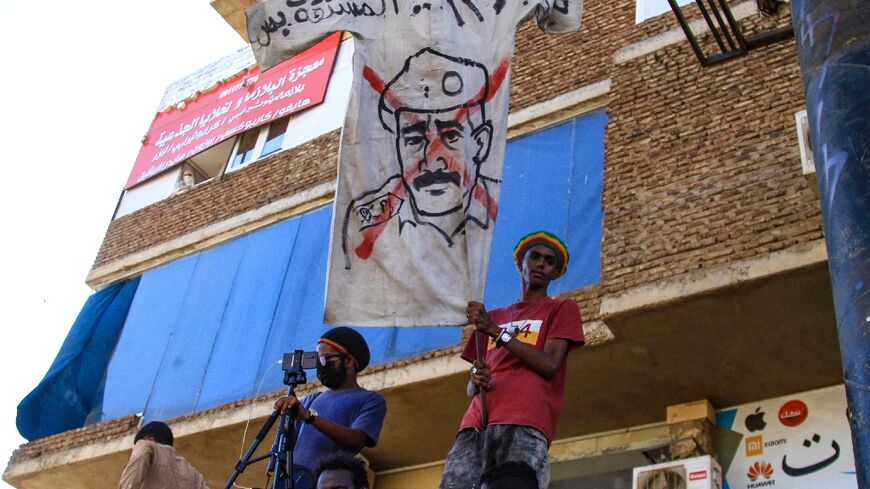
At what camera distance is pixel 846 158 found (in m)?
2.90

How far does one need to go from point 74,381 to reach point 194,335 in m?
1.61

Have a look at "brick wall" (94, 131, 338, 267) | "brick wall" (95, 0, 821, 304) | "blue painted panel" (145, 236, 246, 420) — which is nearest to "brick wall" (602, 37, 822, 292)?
"brick wall" (95, 0, 821, 304)

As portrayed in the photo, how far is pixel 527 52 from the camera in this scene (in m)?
10.6

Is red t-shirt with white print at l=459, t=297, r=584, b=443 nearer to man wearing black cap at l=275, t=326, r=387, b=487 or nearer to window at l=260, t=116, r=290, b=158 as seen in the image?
man wearing black cap at l=275, t=326, r=387, b=487

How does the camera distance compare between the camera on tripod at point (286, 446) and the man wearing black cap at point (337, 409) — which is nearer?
the camera on tripod at point (286, 446)

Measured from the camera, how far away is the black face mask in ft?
18.2

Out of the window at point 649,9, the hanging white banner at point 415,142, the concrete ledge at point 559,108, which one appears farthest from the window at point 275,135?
the hanging white banner at point 415,142

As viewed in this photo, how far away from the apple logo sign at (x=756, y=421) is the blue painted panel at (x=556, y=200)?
149 centimetres

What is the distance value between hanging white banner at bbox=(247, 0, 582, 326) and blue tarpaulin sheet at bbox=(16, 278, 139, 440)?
6.38 m

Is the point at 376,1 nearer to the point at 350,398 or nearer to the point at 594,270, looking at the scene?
the point at 350,398

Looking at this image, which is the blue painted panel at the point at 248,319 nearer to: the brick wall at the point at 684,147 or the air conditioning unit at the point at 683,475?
the brick wall at the point at 684,147

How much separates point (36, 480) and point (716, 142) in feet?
24.9

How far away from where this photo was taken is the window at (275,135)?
41.7 feet

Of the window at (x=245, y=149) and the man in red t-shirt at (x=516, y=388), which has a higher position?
the window at (x=245, y=149)
